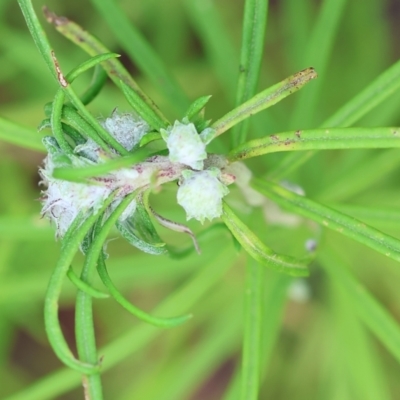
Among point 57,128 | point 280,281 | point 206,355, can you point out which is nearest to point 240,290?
point 206,355

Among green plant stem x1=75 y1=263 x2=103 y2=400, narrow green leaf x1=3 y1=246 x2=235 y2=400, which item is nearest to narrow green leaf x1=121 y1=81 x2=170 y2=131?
green plant stem x1=75 y1=263 x2=103 y2=400

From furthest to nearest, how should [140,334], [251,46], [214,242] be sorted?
[214,242], [140,334], [251,46]

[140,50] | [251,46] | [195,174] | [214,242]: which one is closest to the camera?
[195,174]

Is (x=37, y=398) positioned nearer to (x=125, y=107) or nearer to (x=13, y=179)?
(x=125, y=107)

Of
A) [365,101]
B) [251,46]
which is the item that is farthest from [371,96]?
[251,46]

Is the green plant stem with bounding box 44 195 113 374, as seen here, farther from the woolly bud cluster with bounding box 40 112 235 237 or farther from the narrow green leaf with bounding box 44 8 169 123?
the narrow green leaf with bounding box 44 8 169 123

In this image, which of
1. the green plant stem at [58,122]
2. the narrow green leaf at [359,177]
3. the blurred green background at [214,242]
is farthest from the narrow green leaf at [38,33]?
the narrow green leaf at [359,177]

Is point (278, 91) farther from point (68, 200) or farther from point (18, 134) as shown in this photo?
point (18, 134)
